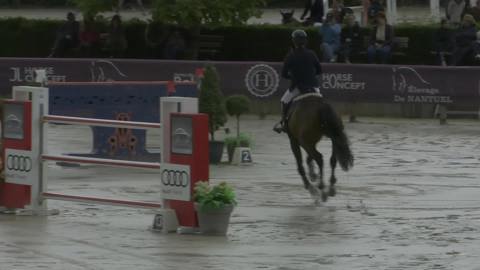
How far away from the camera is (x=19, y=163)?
17.2 m

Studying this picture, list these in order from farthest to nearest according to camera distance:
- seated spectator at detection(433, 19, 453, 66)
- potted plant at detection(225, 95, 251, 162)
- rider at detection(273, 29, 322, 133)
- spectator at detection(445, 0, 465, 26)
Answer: spectator at detection(445, 0, 465, 26) → seated spectator at detection(433, 19, 453, 66) → potted plant at detection(225, 95, 251, 162) → rider at detection(273, 29, 322, 133)

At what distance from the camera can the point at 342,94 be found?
108 ft

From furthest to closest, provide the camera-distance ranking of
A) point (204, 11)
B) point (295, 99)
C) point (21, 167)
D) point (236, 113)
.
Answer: point (204, 11), point (236, 113), point (295, 99), point (21, 167)

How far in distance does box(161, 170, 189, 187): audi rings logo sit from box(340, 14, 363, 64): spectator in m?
21.6

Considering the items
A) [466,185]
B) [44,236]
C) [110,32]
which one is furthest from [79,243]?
[110,32]

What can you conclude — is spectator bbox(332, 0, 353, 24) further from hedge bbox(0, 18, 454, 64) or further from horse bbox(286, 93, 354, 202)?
horse bbox(286, 93, 354, 202)

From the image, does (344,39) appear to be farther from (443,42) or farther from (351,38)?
(443,42)

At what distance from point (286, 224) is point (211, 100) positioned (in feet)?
22.9

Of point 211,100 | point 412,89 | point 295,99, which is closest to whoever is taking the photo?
point 295,99

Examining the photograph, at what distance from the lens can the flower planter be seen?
15508 millimetres

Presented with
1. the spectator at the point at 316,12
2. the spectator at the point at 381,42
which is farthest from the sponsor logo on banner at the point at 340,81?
the spectator at the point at 316,12

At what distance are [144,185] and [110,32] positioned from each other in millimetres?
18888

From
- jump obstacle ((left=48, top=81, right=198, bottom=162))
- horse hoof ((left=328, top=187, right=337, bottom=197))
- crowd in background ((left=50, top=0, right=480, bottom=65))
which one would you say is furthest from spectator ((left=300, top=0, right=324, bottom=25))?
horse hoof ((left=328, top=187, right=337, bottom=197))

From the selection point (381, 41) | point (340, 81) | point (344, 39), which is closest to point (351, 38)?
point (344, 39)
